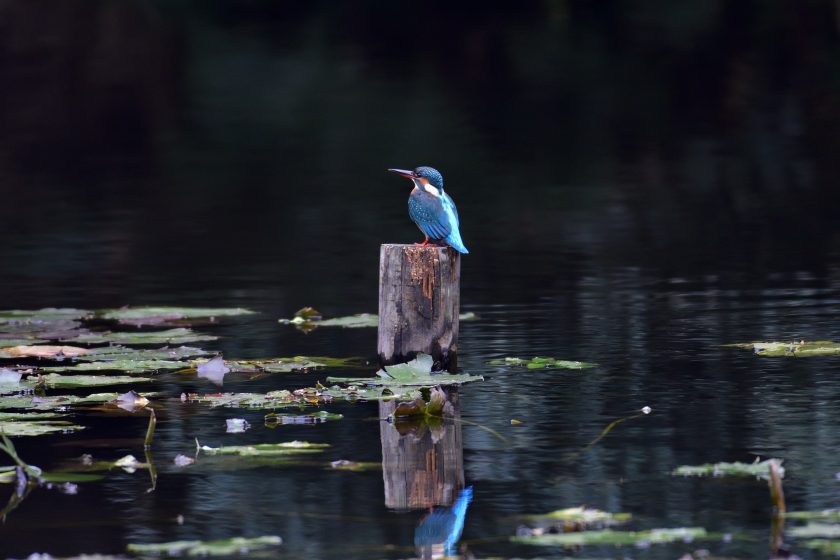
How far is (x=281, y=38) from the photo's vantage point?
34156 mm

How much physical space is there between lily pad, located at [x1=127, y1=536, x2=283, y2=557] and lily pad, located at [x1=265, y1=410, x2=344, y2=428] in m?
1.91

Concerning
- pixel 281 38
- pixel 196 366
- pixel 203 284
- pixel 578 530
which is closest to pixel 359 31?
pixel 281 38

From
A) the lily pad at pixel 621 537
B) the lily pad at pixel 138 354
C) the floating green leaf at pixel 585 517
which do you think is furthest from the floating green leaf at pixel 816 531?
the lily pad at pixel 138 354

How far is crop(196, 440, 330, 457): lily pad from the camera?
6.17m

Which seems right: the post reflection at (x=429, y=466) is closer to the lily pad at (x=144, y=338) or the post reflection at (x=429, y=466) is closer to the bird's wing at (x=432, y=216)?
the bird's wing at (x=432, y=216)

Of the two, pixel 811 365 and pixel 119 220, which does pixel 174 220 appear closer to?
pixel 119 220

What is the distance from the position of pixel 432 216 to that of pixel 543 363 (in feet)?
2.93

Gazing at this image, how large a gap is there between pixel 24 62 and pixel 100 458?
29854 mm

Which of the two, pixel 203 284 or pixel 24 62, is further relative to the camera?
pixel 24 62

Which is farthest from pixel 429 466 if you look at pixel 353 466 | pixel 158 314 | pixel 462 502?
pixel 158 314

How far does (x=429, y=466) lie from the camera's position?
19.7 feet

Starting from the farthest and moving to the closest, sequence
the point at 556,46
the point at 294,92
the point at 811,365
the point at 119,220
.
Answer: the point at 556,46, the point at 294,92, the point at 119,220, the point at 811,365

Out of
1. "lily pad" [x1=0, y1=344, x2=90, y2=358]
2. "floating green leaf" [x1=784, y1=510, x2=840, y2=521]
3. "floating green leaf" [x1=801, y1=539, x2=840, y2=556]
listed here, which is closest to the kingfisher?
"lily pad" [x1=0, y1=344, x2=90, y2=358]

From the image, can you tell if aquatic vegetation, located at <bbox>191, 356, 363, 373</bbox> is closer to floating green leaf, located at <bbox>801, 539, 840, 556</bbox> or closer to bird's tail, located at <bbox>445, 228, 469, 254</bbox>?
bird's tail, located at <bbox>445, 228, 469, 254</bbox>
